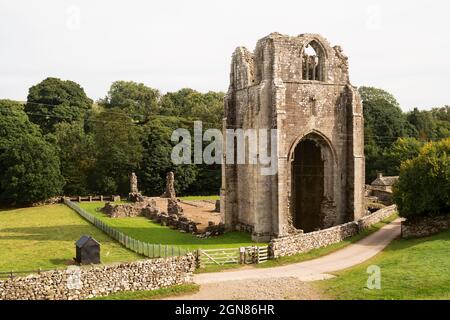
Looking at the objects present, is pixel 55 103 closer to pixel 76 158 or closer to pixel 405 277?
pixel 76 158

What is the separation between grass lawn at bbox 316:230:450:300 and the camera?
1739 cm

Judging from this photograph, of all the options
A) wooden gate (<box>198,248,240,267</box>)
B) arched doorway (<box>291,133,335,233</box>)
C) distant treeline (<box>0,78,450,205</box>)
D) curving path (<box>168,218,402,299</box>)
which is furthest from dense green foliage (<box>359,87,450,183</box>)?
wooden gate (<box>198,248,240,267</box>)

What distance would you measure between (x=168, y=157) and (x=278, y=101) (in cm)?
3593

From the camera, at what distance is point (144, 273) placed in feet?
62.5

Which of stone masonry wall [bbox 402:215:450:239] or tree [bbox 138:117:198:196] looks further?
tree [bbox 138:117:198:196]

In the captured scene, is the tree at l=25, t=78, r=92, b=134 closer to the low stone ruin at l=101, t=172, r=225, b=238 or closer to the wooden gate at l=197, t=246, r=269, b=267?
the low stone ruin at l=101, t=172, r=225, b=238

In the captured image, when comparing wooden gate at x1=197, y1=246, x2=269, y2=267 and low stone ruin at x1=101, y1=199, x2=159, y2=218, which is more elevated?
low stone ruin at x1=101, y1=199, x2=159, y2=218

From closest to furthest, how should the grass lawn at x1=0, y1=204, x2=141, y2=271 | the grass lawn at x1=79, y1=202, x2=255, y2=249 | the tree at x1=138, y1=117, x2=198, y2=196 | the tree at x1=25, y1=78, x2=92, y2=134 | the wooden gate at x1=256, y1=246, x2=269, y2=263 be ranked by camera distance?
the wooden gate at x1=256, y1=246, x2=269, y2=263
the grass lawn at x1=0, y1=204, x2=141, y2=271
the grass lawn at x1=79, y1=202, x2=255, y2=249
the tree at x1=138, y1=117, x2=198, y2=196
the tree at x1=25, y1=78, x2=92, y2=134

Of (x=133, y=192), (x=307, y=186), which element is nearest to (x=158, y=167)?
(x=133, y=192)

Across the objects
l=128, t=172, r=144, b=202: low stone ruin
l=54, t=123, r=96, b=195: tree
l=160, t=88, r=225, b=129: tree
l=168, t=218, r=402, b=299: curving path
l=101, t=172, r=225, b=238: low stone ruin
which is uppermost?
l=160, t=88, r=225, b=129: tree

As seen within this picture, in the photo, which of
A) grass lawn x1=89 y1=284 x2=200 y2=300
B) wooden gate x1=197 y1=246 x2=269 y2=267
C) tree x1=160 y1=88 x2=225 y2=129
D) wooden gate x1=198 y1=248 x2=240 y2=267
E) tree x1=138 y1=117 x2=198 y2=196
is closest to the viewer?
grass lawn x1=89 y1=284 x2=200 y2=300

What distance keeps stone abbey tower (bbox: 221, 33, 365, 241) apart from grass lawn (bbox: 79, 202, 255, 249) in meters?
1.23

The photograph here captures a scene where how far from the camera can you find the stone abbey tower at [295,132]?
30114 mm
